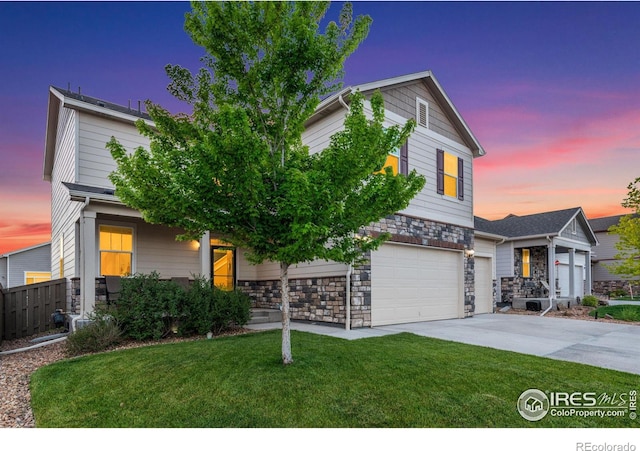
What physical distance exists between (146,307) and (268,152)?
164 inches

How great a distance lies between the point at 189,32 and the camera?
505cm

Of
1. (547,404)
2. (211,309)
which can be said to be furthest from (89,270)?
(547,404)

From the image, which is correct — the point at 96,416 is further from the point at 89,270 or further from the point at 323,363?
the point at 89,270

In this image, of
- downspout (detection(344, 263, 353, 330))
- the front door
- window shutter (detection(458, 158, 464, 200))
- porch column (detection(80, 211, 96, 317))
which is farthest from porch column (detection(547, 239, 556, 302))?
porch column (detection(80, 211, 96, 317))

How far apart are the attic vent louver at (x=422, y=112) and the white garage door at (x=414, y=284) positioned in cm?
354

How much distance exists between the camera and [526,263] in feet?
57.3

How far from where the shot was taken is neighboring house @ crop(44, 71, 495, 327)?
8773 millimetres

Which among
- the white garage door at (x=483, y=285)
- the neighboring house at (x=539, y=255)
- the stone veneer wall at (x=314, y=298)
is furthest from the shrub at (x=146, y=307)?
the neighboring house at (x=539, y=255)

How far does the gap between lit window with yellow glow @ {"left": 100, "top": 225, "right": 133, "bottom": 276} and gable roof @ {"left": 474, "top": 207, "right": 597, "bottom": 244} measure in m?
12.7

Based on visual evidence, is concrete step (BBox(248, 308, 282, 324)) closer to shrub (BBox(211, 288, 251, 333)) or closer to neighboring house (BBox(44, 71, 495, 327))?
neighboring house (BBox(44, 71, 495, 327))

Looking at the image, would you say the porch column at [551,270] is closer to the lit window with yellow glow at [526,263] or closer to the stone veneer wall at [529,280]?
the stone veneer wall at [529,280]

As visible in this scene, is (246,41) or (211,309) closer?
(246,41)

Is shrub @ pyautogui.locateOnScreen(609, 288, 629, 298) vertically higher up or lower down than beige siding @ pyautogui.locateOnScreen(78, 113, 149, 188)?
lower down
